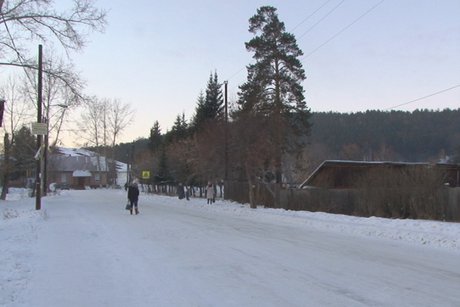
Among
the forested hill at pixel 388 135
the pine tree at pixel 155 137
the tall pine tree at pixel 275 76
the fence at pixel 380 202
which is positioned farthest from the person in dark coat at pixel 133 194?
the pine tree at pixel 155 137

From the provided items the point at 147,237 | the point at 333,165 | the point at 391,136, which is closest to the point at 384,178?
the point at 333,165

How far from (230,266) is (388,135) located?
83.2m

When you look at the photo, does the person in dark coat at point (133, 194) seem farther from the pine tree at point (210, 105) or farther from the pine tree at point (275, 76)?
the pine tree at point (210, 105)

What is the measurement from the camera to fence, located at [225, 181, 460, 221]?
2172 centimetres

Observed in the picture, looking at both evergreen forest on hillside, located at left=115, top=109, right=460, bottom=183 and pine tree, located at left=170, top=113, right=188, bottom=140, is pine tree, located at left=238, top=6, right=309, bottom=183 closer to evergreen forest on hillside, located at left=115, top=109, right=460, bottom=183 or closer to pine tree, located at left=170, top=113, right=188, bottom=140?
evergreen forest on hillside, located at left=115, top=109, right=460, bottom=183

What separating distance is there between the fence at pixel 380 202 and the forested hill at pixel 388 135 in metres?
37.8

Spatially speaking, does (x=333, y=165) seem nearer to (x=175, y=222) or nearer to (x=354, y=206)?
(x=354, y=206)

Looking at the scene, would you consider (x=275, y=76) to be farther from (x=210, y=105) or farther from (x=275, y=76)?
(x=210, y=105)

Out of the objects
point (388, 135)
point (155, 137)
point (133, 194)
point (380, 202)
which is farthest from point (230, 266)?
point (155, 137)

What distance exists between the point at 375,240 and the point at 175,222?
342 inches

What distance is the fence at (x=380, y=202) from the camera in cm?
2172

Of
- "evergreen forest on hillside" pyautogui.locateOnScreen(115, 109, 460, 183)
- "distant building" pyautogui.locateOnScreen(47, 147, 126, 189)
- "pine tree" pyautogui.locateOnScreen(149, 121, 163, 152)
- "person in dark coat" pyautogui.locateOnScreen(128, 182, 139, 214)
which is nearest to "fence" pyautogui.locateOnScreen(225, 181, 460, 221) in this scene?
"person in dark coat" pyautogui.locateOnScreen(128, 182, 139, 214)

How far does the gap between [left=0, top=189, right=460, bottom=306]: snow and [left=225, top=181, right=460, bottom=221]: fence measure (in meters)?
3.13

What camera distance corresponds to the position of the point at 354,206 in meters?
26.8
